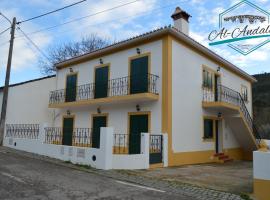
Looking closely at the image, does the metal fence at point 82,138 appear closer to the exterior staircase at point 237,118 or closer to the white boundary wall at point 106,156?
the white boundary wall at point 106,156

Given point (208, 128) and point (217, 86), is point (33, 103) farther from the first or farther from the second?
point (217, 86)

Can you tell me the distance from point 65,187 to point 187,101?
863cm

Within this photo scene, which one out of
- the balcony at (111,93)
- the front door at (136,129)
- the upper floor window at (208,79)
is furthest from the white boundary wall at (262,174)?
the upper floor window at (208,79)

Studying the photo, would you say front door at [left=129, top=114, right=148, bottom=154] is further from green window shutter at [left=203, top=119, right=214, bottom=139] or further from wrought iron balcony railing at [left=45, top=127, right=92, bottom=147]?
green window shutter at [left=203, top=119, right=214, bottom=139]

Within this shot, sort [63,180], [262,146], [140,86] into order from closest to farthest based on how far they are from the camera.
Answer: [262,146]
[63,180]
[140,86]

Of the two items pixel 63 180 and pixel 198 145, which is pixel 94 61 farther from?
pixel 63 180

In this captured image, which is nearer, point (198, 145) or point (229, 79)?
point (198, 145)

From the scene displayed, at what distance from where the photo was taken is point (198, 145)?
14914mm

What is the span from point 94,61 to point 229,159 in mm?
10112

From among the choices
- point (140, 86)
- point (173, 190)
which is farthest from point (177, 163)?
point (173, 190)

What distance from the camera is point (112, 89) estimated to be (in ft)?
50.5

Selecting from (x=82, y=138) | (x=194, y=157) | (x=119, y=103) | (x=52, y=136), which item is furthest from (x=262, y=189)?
(x=52, y=136)

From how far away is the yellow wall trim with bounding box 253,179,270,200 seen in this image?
680 cm

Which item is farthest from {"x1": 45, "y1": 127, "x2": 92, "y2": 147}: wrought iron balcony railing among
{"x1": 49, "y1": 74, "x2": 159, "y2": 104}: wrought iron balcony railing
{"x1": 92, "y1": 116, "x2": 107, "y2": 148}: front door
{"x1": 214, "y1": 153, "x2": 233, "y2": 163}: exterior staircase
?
{"x1": 214, "y1": 153, "x2": 233, "y2": 163}: exterior staircase
